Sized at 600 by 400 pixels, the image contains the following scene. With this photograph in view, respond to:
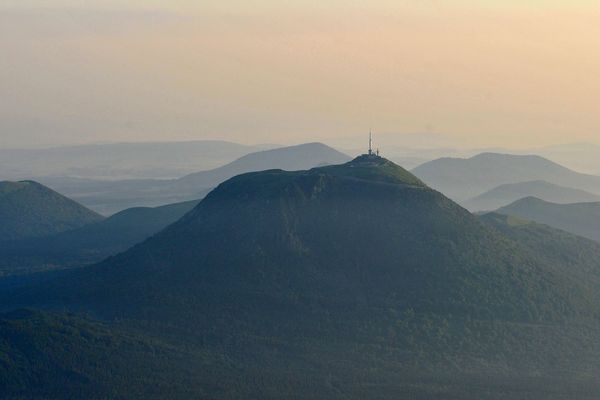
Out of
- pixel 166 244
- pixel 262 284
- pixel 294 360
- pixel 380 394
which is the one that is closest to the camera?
pixel 380 394

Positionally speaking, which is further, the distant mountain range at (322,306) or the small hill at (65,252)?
the small hill at (65,252)

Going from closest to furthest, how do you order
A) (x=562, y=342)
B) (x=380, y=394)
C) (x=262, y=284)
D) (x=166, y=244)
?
(x=380, y=394) < (x=562, y=342) < (x=262, y=284) < (x=166, y=244)

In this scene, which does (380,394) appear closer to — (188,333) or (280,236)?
(188,333)

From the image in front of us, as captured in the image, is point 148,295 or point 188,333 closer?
point 188,333

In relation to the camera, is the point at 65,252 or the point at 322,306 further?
the point at 65,252

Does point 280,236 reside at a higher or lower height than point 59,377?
higher

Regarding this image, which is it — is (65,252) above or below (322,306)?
above

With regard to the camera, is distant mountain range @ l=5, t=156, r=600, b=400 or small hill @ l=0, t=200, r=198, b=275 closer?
distant mountain range @ l=5, t=156, r=600, b=400

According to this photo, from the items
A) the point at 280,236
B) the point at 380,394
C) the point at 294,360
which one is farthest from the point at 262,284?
the point at 380,394
